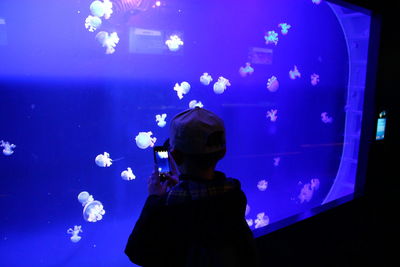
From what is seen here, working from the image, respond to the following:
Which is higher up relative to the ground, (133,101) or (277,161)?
(133,101)

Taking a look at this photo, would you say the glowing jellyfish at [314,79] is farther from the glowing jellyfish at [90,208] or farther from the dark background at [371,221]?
the glowing jellyfish at [90,208]

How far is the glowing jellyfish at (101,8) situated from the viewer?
218 centimetres

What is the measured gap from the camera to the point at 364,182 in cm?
396

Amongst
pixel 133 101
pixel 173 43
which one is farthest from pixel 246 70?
pixel 133 101

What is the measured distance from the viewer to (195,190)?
115 centimetres

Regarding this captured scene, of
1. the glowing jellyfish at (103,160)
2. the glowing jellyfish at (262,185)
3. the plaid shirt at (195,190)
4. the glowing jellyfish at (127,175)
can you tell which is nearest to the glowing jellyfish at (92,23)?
the glowing jellyfish at (103,160)

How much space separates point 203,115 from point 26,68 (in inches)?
55.4

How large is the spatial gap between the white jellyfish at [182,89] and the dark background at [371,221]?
142 centimetres

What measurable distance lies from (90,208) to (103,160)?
358 mm

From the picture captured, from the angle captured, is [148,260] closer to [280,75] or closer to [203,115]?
[203,115]

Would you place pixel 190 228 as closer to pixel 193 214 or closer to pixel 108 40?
pixel 193 214

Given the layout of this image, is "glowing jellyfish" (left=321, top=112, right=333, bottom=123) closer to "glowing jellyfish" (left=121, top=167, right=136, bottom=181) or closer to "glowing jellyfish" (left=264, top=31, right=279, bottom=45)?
"glowing jellyfish" (left=264, top=31, right=279, bottom=45)

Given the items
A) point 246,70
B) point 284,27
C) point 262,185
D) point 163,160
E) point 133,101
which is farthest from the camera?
point 262,185

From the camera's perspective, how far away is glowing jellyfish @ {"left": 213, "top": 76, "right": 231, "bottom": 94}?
2.92 meters
